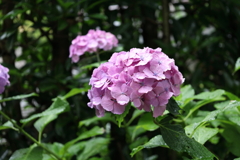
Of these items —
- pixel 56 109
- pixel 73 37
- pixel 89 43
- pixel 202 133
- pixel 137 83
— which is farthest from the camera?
pixel 73 37

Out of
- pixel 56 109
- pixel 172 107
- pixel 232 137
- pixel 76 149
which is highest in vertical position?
pixel 172 107

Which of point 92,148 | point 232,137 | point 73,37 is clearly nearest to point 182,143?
point 232,137

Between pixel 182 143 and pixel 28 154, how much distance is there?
1.89ft

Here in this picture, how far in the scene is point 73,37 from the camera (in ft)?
5.61

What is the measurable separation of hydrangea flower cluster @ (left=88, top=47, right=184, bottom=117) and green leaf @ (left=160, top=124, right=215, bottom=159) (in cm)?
6

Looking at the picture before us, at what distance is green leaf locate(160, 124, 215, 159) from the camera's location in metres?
0.72

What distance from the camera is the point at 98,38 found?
1.29 m

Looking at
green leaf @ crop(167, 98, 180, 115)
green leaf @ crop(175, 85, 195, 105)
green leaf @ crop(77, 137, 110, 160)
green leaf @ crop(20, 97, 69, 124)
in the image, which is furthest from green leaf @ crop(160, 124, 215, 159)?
green leaf @ crop(77, 137, 110, 160)

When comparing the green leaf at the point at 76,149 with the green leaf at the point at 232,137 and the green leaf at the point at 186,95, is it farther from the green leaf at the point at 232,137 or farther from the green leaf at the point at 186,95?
the green leaf at the point at 232,137

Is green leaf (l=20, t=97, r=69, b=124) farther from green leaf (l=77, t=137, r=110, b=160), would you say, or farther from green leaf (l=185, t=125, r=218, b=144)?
green leaf (l=185, t=125, r=218, b=144)

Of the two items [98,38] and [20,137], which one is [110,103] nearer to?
[98,38]

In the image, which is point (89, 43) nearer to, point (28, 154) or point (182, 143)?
point (28, 154)

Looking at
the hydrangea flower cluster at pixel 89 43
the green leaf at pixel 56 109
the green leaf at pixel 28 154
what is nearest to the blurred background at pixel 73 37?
the hydrangea flower cluster at pixel 89 43

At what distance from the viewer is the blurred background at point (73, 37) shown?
5.07 ft
